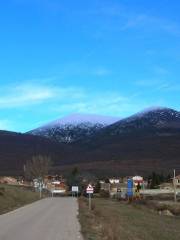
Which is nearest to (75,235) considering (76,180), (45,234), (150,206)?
(45,234)

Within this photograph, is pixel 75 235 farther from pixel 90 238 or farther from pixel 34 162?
pixel 34 162

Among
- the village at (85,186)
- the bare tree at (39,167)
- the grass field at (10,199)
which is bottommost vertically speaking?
the grass field at (10,199)

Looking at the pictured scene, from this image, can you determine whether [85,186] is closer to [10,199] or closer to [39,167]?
[39,167]

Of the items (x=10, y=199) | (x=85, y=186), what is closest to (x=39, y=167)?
(x=85, y=186)

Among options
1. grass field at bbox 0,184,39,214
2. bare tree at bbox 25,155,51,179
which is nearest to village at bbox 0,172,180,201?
bare tree at bbox 25,155,51,179

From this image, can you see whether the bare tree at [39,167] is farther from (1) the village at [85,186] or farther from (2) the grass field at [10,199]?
(2) the grass field at [10,199]

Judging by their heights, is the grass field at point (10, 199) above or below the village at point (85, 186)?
below

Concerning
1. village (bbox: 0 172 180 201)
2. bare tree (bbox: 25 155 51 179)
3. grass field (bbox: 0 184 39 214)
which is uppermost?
bare tree (bbox: 25 155 51 179)

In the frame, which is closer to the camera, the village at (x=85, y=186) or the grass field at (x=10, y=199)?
the grass field at (x=10, y=199)

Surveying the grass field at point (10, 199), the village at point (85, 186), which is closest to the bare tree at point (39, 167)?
the village at point (85, 186)

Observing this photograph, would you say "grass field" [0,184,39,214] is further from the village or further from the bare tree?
the bare tree

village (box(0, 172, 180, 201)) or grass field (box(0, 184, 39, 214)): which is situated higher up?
village (box(0, 172, 180, 201))

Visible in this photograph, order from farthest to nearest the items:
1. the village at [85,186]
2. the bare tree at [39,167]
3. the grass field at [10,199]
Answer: the bare tree at [39,167]
the village at [85,186]
the grass field at [10,199]

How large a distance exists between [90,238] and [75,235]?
1712 mm
